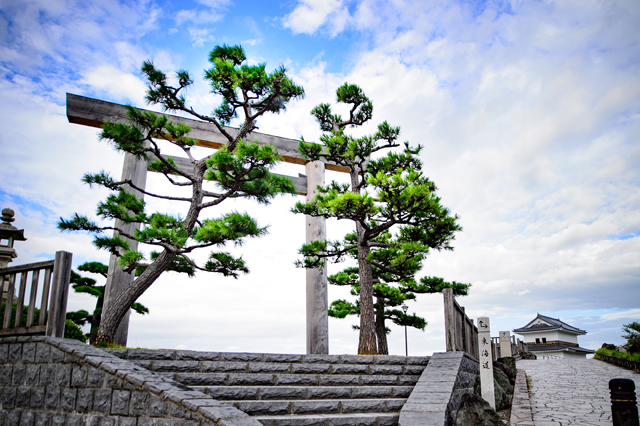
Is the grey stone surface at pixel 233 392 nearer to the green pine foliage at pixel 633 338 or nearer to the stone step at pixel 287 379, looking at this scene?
the stone step at pixel 287 379

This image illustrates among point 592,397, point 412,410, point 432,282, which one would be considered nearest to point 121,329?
point 412,410

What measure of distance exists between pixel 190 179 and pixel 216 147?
132cm

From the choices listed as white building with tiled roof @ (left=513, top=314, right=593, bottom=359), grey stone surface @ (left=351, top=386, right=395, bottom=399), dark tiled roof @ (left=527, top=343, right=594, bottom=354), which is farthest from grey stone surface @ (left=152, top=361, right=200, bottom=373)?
dark tiled roof @ (left=527, top=343, right=594, bottom=354)

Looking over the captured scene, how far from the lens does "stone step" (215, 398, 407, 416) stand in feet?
17.1

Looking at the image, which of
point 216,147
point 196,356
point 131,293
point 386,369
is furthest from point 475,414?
point 216,147

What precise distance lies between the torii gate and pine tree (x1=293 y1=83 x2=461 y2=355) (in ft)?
1.08

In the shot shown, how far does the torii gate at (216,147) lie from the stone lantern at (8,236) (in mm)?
3022

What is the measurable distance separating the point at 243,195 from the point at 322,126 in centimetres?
332

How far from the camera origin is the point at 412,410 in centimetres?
521

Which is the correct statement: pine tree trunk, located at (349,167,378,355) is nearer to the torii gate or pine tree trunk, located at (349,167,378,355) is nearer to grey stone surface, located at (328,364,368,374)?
the torii gate

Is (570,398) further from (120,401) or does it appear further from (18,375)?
(18,375)

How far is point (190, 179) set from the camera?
350 inches

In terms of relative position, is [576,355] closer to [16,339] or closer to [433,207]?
[433,207]

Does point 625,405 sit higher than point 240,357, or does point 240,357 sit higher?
point 240,357
